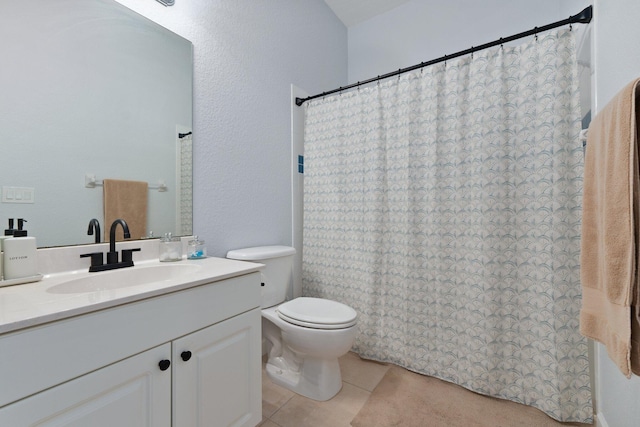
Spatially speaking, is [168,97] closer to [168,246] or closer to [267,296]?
[168,246]

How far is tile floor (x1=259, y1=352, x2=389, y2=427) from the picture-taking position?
1.30 meters

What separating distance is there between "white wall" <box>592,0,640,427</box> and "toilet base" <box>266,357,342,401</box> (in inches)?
45.2

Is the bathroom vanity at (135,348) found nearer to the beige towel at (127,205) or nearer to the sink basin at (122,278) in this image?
the sink basin at (122,278)

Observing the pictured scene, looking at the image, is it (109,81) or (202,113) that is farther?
(202,113)

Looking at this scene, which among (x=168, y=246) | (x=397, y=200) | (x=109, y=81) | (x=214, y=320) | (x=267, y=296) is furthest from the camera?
(x=397, y=200)

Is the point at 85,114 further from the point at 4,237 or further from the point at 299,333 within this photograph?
the point at 299,333

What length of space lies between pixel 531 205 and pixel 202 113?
181cm

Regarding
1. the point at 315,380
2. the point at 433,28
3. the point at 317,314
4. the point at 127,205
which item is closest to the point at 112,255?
the point at 127,205

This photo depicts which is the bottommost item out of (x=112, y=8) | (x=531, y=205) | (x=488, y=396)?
(x=488, y=396)

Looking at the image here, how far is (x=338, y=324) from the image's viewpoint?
1.35 metres

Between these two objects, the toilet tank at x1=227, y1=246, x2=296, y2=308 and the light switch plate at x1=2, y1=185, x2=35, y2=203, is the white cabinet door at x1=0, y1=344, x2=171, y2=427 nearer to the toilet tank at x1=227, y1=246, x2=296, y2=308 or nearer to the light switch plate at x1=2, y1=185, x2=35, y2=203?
the light switch plate at x1=2, y1=185, x2=35, y2=203

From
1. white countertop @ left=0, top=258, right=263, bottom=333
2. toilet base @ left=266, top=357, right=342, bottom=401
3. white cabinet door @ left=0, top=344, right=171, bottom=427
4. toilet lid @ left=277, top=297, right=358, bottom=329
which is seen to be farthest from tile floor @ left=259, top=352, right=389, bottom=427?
white countertop @ left=0, top=258, right=263, bottom=333

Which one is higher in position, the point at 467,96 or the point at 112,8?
the point at 112,8

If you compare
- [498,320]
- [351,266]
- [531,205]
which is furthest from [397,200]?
[498,320]
